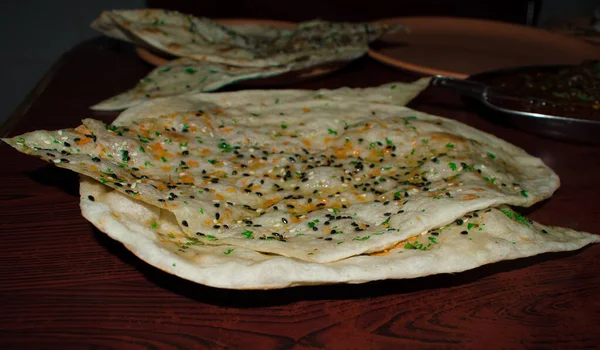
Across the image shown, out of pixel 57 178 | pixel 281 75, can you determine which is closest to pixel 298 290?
pixel 57 178

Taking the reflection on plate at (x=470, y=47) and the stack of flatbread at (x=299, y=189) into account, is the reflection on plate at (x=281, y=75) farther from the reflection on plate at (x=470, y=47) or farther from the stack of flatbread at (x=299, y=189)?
the stack of flatbread at (x=299, y=189)

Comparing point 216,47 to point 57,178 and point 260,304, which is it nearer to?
point 57,178

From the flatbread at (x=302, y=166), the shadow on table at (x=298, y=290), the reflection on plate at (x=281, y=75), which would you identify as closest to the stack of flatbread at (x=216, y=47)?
the reflection on plate at (x=281, y=75)

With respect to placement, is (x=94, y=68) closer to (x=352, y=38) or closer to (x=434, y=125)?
(x=352, y=38)

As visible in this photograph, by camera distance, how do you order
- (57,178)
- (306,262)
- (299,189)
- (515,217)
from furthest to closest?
(57,178) → (299,189) → (515,217) → (306,262)

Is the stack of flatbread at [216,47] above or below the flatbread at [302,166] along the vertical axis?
above

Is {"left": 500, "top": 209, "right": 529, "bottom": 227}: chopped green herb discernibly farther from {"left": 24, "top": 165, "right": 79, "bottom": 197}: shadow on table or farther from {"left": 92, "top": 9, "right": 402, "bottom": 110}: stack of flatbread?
{"left": 24, "top": 165, "right": 79, "bottom": 197}: shadow on table

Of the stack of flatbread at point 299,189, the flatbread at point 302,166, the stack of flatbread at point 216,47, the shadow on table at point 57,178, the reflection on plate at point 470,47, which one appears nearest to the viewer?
the stack of flatbread at point 299,189
